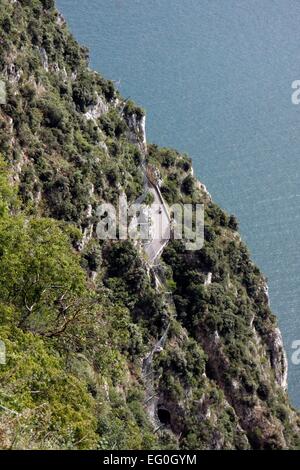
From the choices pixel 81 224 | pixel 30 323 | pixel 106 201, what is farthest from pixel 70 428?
pixel 106 201

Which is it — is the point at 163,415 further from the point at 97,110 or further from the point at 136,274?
the point at 97,110

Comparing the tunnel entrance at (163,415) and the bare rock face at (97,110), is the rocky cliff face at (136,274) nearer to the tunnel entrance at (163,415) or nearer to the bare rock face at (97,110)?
the tunnel entrance at (163,415)

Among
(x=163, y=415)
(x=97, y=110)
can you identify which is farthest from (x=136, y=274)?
(x=97, y=110)

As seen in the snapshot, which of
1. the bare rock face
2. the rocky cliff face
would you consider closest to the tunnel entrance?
the rocky cliff face

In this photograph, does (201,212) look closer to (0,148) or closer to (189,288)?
(189,288)

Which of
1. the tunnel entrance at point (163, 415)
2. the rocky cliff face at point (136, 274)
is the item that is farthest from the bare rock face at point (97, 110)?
the tunnel entrance at point (163, 415)
